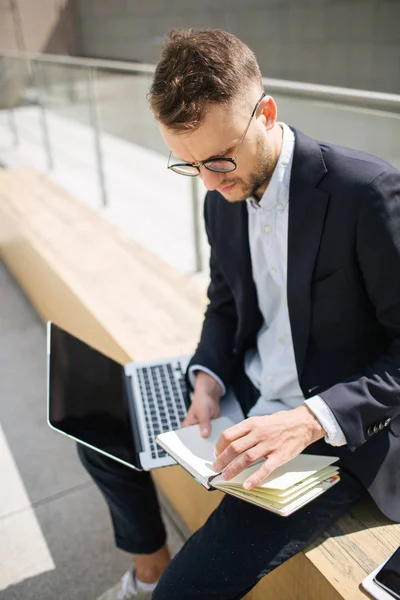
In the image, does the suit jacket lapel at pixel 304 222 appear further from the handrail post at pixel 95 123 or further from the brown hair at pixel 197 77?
the handrail post at pixel 95 123

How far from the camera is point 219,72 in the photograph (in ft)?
3.19

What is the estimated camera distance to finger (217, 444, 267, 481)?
961 mm

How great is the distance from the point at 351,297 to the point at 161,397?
23.6 inches

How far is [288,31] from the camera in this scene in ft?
22.2

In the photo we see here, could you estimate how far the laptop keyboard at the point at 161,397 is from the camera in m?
1.38

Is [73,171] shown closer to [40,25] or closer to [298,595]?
[40,25]

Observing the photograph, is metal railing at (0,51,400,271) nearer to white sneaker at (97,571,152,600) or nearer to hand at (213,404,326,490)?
hand at (213,404,326,490)

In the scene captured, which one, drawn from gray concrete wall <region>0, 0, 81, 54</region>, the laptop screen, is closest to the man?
the laptop screen

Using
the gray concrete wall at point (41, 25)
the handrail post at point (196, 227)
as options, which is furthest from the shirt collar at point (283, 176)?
the gray concrete wall at point (41, 25)

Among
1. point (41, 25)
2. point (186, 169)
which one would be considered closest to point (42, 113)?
point (41, 25)

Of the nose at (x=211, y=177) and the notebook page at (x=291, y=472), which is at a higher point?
the nose at (x=211, y=177)

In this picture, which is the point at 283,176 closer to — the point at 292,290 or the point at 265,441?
the point at 292,290

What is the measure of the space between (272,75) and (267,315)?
6654 mm

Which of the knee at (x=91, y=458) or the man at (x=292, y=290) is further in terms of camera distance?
the knee at (x=91, y=458)
